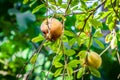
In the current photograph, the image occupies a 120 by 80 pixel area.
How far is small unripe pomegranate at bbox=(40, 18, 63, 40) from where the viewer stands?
2.54ft

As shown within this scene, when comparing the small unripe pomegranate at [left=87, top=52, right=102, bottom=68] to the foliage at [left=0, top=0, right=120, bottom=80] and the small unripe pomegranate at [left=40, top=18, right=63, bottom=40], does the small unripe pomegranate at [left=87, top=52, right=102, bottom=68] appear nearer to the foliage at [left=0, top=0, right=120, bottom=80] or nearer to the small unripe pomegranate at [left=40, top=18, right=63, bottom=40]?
the foliage at [left=0, top=0, right=120, bottom=80]

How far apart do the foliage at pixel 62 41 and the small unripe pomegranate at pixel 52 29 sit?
2cm

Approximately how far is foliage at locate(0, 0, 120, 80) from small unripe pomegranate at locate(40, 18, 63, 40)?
0.02m

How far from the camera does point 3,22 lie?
69.7 inches

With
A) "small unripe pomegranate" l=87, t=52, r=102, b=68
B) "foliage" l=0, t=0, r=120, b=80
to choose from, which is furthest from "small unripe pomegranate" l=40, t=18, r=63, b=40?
"small unripe pomegranate" l=87, t=52, r=102, b=68

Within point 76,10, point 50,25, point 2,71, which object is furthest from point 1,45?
point 50,25

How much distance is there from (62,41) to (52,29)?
54 millimetres

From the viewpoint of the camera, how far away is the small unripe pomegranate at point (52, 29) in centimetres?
78

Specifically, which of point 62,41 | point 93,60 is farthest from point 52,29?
point 93,60

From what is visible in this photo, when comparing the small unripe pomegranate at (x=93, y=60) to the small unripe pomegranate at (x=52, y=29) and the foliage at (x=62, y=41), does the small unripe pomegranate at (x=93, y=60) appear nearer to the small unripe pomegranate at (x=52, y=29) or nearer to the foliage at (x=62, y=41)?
the foliage at (x=62, y=41)

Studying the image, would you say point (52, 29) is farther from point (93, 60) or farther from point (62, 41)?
point (93, 60)

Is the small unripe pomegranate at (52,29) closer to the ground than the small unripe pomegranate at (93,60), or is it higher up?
higher up

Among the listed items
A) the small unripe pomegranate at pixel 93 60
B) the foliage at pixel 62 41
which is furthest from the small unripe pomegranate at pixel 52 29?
the small unripe pomegranate at pixel 93 60

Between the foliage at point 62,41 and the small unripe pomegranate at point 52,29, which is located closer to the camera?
the small unripe pomegranate at point 52,29
